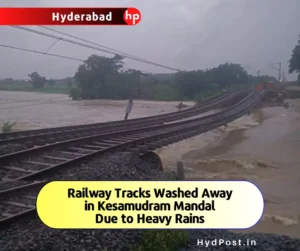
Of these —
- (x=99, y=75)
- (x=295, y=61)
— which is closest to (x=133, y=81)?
(x=99, y=75)

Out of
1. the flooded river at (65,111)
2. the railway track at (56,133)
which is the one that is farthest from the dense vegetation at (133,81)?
the flooded river at (65,111)

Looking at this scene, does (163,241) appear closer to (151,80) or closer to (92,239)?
(92,239)

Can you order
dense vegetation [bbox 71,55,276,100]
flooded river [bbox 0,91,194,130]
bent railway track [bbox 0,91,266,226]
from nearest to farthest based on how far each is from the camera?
bent railway track [bbox 0,91,266,226] < dense vegetation [bbox 71,55,276,100] < flooded river [bbox 0,91,194,130]

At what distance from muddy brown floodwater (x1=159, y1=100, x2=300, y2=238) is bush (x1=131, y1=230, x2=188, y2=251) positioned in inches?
49.6

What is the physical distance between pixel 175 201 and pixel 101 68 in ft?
16.6

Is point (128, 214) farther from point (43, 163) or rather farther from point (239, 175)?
point (239, 175)

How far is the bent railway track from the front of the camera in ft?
10.4

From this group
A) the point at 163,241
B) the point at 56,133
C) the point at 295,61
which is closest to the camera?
the point at 163,241

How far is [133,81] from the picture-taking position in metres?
7.00

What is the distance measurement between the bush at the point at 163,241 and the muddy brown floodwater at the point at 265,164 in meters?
1.26

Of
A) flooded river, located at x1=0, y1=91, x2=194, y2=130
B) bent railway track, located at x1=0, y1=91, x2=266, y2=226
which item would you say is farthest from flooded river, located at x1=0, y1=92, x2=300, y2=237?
flooded river, located at x1=0, y1=91, x2=194, y2=130

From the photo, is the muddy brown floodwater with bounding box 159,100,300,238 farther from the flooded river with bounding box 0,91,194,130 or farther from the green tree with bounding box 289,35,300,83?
the flooded river with bounding box 0,91,194,130

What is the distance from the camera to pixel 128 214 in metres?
2.30

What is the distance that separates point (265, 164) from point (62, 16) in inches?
148
